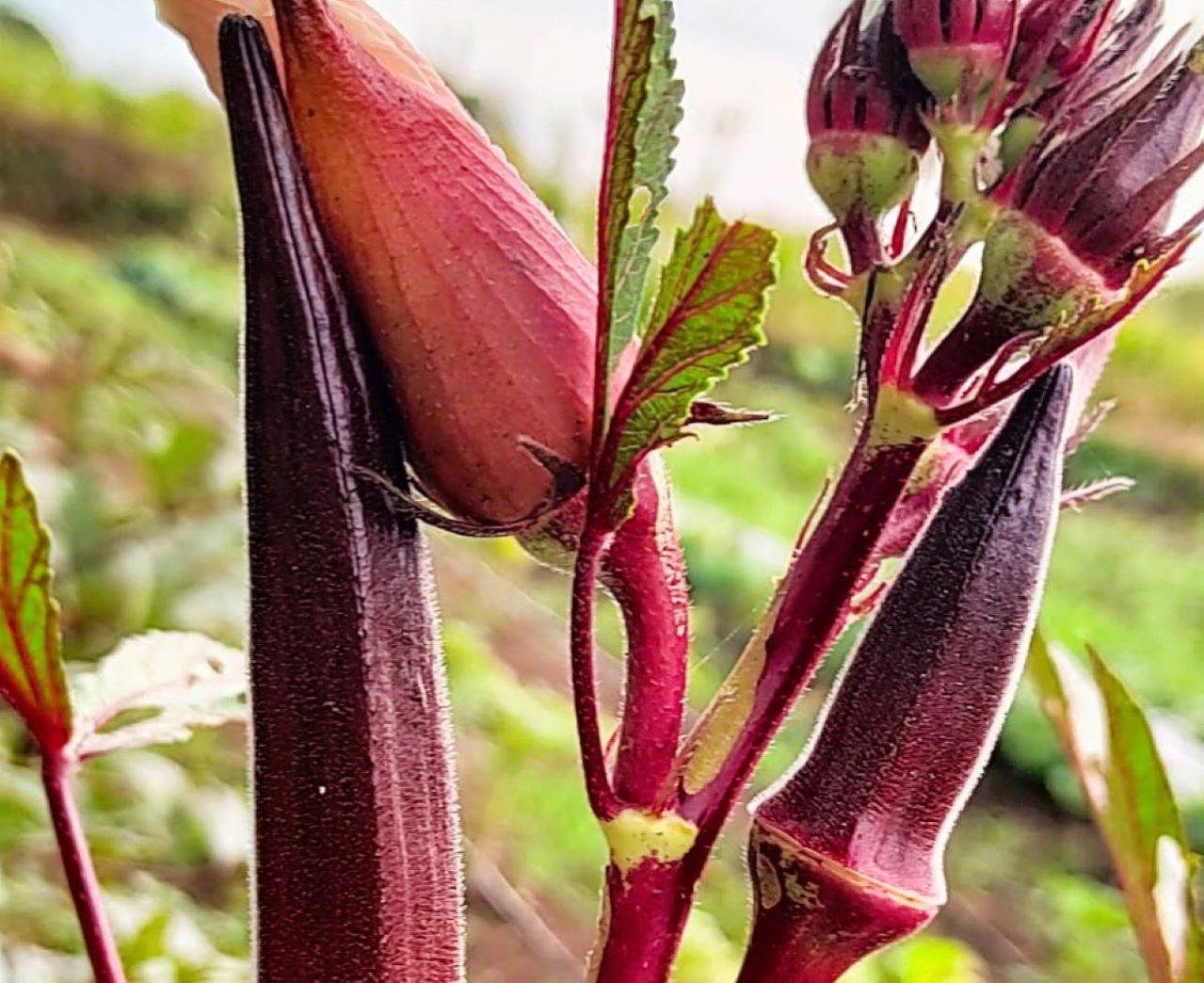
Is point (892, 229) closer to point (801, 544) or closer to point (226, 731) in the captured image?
point (801, 544)

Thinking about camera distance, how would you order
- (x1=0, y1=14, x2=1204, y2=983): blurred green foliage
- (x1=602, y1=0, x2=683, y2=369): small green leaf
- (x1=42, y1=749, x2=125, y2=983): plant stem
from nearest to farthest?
(x1=602, y1=0, x2=683, y2=369): small green leaf, (x1=42, y1=749, x2=125, y2=983): plant stem, (x1=0, y1=14, x2=1204, y2=983): blurred green foliage

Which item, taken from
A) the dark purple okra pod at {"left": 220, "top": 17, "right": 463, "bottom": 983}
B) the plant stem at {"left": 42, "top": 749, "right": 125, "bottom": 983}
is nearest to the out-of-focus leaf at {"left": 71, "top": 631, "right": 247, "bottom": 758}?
the plant stem at {"left": 42, "top": 749, "right": 125, "bottom": 983}

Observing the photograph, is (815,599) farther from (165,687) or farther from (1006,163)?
(165,687)

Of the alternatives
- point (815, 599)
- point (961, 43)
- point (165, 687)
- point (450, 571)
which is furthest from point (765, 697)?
point (450, 571)

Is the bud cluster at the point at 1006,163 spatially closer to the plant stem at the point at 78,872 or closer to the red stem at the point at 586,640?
the red stem at the point at 586,640

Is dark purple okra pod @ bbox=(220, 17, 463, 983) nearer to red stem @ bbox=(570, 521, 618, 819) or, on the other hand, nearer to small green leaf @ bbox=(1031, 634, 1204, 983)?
red stem @ bbox=(570, 521, 618, 819)

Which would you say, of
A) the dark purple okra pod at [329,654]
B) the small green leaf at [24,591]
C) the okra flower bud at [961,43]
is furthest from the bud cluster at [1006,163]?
the small green leaf at [24,591]
